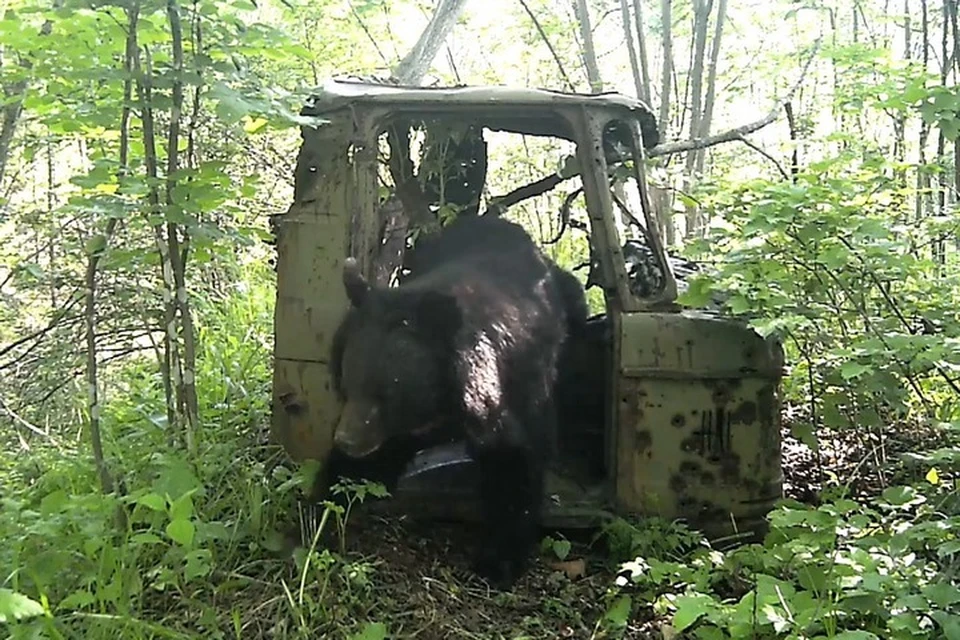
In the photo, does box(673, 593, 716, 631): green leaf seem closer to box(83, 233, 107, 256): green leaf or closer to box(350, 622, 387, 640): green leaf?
box(350, 622, 387, 640): green leaf

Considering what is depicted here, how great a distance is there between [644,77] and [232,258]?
212 inches

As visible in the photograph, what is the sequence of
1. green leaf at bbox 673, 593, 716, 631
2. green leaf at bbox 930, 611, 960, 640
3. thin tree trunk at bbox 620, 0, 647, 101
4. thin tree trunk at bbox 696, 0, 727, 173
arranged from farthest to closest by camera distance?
thin tree trunk at bbox 620, 0, 647, 101
thin tree trunk at bbox 696, 0, 727, 173
green leaf at bbox 673, 593, 716, 631
green leaf at bbox 930, 611, 960, 640

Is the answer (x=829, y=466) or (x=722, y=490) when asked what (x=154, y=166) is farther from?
(x=829, y=466)

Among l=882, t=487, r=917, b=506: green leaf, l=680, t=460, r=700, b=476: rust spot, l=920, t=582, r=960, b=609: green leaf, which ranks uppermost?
l=882, t=487, r=917, b=506: green leaf

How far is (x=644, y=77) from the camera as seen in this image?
33.1 ft

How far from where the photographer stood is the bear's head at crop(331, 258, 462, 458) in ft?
11.5

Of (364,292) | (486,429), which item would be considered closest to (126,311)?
(364,292)

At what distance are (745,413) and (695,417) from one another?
0.21 m

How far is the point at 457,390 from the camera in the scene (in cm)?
354

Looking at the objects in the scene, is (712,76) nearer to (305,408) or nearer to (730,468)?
(730,468)

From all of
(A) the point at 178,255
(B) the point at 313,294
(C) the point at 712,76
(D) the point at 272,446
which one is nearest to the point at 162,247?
(A) the point at 178,255

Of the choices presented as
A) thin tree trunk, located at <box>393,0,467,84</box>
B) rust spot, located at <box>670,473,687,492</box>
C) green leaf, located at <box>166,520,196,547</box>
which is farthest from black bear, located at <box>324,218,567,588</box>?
thin tree trunk, located at <box>393,0,467,84</box>

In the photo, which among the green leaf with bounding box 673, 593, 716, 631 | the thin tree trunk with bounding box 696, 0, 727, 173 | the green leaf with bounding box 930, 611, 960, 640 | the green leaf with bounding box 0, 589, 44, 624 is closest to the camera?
the green leaf with bounding box 0, 589, 44, 624

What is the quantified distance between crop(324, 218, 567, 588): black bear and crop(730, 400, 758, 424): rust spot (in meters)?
0.78
